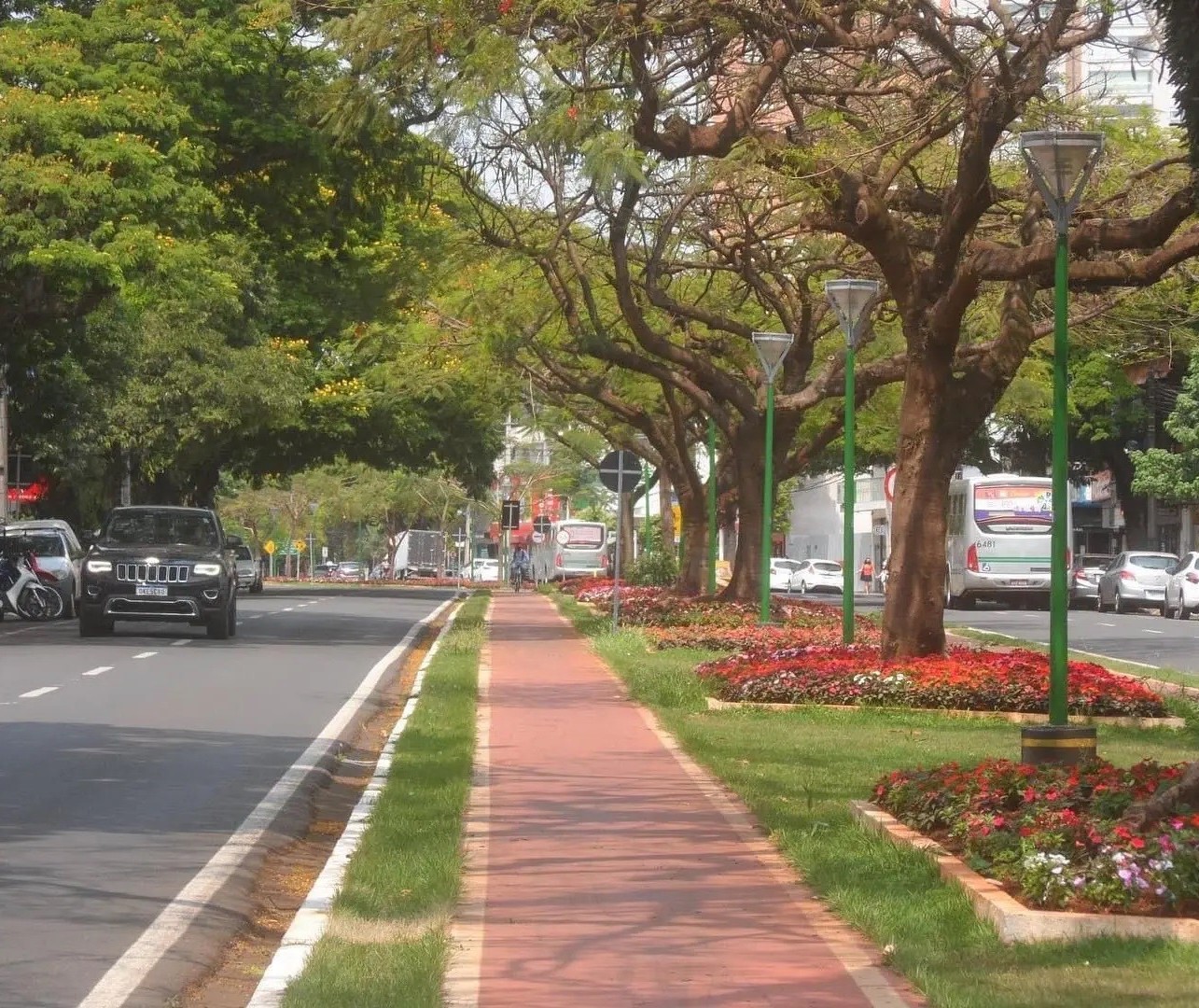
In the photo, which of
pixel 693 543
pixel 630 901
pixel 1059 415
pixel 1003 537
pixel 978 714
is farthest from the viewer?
pixel 1003 537

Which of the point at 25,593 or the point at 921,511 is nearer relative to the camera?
the point at 921,511

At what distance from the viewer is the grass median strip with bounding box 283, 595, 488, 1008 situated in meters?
6.66

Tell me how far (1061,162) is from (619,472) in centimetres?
1714

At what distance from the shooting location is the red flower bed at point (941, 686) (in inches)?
670

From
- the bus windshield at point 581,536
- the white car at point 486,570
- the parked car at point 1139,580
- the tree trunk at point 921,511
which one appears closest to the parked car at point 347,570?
the white car at point 486,570

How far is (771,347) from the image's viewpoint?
26438 mm

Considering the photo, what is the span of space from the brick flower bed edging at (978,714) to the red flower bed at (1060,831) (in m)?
6.46

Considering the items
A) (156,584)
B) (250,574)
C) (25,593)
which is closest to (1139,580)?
(250,574)

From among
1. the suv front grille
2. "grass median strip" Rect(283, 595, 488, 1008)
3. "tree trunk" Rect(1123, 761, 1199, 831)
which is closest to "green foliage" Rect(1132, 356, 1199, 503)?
the suv front grille

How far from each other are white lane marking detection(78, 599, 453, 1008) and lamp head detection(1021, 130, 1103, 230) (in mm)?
5647

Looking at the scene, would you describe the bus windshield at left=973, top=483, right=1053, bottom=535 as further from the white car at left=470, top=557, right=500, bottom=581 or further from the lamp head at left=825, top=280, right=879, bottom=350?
the white car at left=470, top=557, right=500, bottom=581

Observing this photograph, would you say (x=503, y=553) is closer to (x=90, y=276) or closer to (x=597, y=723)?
(x=90, y=276)

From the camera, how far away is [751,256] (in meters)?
26.7

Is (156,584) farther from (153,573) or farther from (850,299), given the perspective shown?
(850,299)
